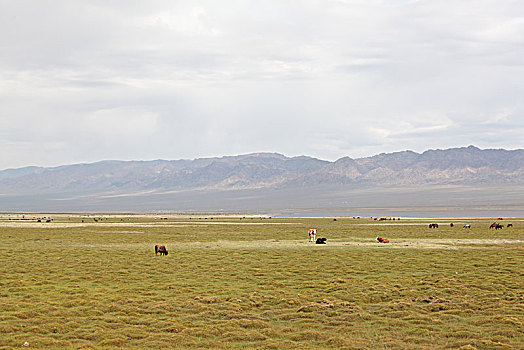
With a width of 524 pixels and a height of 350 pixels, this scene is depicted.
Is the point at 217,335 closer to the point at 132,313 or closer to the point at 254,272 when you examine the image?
the point at 132,313

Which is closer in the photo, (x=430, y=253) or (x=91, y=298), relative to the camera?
A: (x=91, y=298)

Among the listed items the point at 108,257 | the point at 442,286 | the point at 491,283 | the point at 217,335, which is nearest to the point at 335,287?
the point at 442,286

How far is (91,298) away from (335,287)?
28.8 ft

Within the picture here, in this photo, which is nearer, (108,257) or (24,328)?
(24,328)

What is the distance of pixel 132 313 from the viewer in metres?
15.6

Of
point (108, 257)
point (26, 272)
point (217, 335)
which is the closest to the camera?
→ point (217, 335)

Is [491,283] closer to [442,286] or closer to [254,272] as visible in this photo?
[442,286]

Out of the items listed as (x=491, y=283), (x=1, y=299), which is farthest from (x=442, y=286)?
(x=1, y=299)

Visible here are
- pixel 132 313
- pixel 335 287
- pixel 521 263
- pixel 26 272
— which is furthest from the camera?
pixel 521 263

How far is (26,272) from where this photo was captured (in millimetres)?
24344

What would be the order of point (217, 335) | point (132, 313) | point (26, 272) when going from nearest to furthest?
point (217, 335) < point (132, 313) < point (26, 272)

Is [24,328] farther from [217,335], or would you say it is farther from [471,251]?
[471,251]

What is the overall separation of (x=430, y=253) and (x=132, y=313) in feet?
74.8

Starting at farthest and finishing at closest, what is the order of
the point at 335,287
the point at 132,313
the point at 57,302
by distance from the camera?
1. the point at 335,287
2. the point at 57,302
3. the point at 132,313
